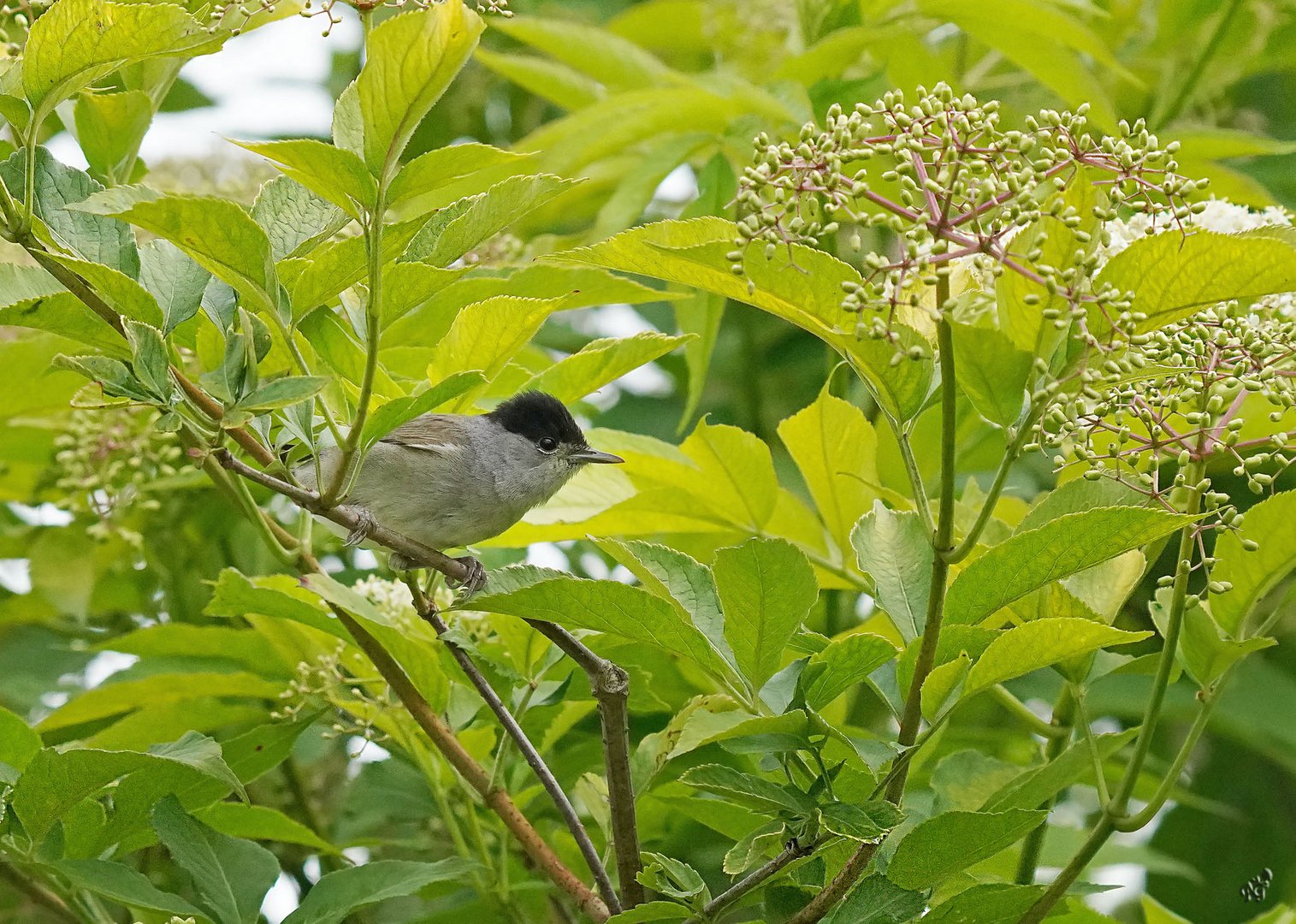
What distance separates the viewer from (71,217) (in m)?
1.86

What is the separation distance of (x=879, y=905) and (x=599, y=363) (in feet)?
3.16

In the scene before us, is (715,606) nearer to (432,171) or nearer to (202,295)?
(432,171)

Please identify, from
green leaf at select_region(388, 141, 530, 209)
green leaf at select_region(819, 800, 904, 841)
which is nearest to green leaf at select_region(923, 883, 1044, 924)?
green leaf at select_region(819, 800, 904, 841)

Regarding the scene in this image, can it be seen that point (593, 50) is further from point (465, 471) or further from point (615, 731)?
point (615, 731)

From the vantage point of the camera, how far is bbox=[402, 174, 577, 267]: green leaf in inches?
69.7

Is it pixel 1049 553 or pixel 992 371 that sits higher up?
pixel 992 371

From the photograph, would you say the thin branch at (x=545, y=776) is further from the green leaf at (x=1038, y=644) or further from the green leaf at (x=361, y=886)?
the green leaf at (x=1038, y=644)

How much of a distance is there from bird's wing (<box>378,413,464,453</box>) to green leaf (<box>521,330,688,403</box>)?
44.4 inches

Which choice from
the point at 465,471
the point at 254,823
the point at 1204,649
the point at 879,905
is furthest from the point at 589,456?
the point at 879,905

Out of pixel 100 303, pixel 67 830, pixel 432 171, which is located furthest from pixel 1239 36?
pixel 67 830

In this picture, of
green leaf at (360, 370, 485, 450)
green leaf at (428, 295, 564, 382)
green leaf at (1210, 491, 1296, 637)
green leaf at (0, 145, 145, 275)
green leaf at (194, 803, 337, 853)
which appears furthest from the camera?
green leaf at (194, 803, 337, 853)

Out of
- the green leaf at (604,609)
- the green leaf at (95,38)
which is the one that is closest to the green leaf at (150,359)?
the green leaf at (95,38)

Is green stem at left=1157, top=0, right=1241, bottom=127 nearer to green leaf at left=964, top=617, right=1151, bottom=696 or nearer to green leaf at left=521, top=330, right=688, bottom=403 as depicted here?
green leaf at left=521, top=330, right=688, bottom=403

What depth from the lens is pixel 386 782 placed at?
9.28 feet
